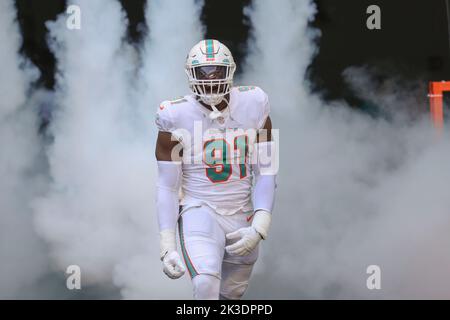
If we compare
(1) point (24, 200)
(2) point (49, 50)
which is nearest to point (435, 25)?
(2) point (49, 50)

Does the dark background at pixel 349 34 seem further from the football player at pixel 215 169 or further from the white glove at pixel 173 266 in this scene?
the white glove at pixel 173 266

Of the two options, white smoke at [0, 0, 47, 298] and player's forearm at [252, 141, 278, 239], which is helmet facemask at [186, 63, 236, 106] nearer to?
player's forearm at [252, 141, 278, 239]

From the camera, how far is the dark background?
5395 mm

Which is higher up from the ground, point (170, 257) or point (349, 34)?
point (349, 34)

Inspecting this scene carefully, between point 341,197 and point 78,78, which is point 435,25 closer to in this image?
point 341,197

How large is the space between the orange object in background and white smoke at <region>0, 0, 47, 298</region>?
92.4 inches

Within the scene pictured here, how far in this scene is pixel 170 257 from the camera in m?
3.92

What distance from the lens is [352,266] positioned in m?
5.44

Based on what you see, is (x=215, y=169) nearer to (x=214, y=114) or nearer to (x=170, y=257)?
(x=214, y=114)

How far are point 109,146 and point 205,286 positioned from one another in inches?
74.5

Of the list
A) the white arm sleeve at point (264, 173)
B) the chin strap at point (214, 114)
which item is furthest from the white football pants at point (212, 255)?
the chin strap at point (214, 114)

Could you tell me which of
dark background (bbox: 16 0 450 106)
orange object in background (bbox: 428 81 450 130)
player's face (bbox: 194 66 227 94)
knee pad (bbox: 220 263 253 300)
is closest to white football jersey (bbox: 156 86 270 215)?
player's face (bbox: 194 66 227 94)

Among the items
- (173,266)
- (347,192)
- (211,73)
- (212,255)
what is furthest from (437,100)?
(173,266)

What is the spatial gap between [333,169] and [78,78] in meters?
1.61
